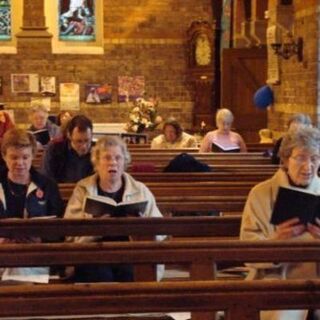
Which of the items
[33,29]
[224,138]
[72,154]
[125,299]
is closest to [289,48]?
[224,138]

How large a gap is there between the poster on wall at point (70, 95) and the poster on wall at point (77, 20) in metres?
0.97

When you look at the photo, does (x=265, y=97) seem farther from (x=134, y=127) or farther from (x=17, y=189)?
(x=17, y=189)

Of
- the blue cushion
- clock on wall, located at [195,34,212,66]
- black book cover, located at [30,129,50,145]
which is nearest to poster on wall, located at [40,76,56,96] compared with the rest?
clock on wall, located at [195,34,212,66]

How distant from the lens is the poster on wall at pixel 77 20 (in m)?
16.7

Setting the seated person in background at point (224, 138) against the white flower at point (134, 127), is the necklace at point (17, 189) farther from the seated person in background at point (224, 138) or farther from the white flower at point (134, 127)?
the white flower at point (134, 127)

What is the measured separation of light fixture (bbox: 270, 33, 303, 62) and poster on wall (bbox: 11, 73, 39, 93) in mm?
6025

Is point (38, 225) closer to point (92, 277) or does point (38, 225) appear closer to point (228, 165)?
point (92, 277)

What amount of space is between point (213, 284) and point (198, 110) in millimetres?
13600

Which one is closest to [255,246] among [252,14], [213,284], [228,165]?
[213,284]

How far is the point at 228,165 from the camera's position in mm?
7957

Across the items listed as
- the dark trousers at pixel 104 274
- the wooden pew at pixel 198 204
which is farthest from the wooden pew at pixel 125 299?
the wooden pew at pixel 198 204

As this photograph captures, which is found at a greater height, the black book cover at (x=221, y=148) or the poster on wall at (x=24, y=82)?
the poster on wall at (x=24, y=82)

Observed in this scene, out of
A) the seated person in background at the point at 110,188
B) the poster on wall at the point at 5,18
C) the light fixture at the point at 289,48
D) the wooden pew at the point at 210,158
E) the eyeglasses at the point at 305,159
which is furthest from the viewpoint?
the poster on wall at the point at 5,18

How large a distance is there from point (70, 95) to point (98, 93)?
49 cm
